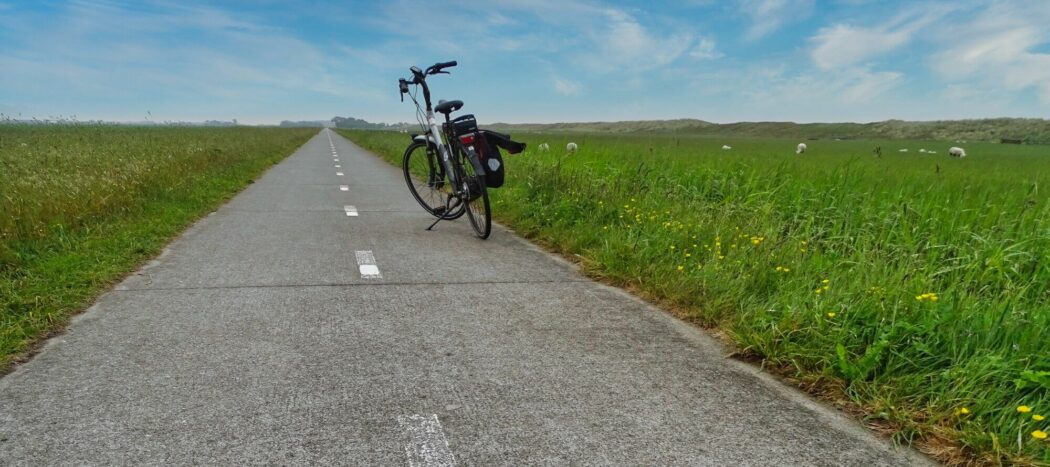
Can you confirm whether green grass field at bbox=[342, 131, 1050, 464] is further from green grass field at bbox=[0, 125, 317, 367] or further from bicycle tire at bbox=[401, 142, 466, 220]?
green grass field at bbox=[0, 125, 317, 367]

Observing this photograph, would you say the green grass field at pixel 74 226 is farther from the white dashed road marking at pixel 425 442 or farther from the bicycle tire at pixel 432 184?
the bicycle tire at pixel 432 184

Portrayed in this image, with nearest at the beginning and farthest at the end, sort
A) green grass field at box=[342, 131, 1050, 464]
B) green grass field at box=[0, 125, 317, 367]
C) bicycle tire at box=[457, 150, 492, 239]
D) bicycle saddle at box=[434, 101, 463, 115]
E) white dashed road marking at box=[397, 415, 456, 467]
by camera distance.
Answer: white dashed road marking at box=[397, 415, 456, 467] < green grass field at box=[342, 131, 1050, 464] < green grass field at box=[0, 125, 317, 367] < bicycle tire at box=[457, 150, 492, 239] < bicycle saddle at box=[434, 101, 463, 115]

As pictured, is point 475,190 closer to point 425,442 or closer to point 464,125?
point 464,125

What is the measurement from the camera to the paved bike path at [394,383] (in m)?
2.09

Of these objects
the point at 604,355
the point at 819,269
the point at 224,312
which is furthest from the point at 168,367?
the point at 819,269

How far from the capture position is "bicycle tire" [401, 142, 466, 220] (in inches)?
272

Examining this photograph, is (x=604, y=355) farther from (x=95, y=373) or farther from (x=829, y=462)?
(x=95, y=373)

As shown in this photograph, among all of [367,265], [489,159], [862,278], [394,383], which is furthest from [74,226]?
[862,278]

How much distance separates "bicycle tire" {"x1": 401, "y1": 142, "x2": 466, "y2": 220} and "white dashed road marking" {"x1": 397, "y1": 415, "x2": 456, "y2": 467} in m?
4.44

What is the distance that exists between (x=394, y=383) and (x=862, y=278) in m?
2.98

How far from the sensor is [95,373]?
265 cm

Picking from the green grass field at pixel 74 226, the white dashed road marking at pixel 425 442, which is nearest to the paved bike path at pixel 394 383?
the white dashed road marking at pixel 425 442

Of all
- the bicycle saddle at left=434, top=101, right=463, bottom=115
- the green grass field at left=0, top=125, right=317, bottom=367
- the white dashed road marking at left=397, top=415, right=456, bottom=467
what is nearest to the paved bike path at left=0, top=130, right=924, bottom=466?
the white dashed road marking at left=397, top=415, right=456, bottom=467

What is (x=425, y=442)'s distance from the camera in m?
2.11
